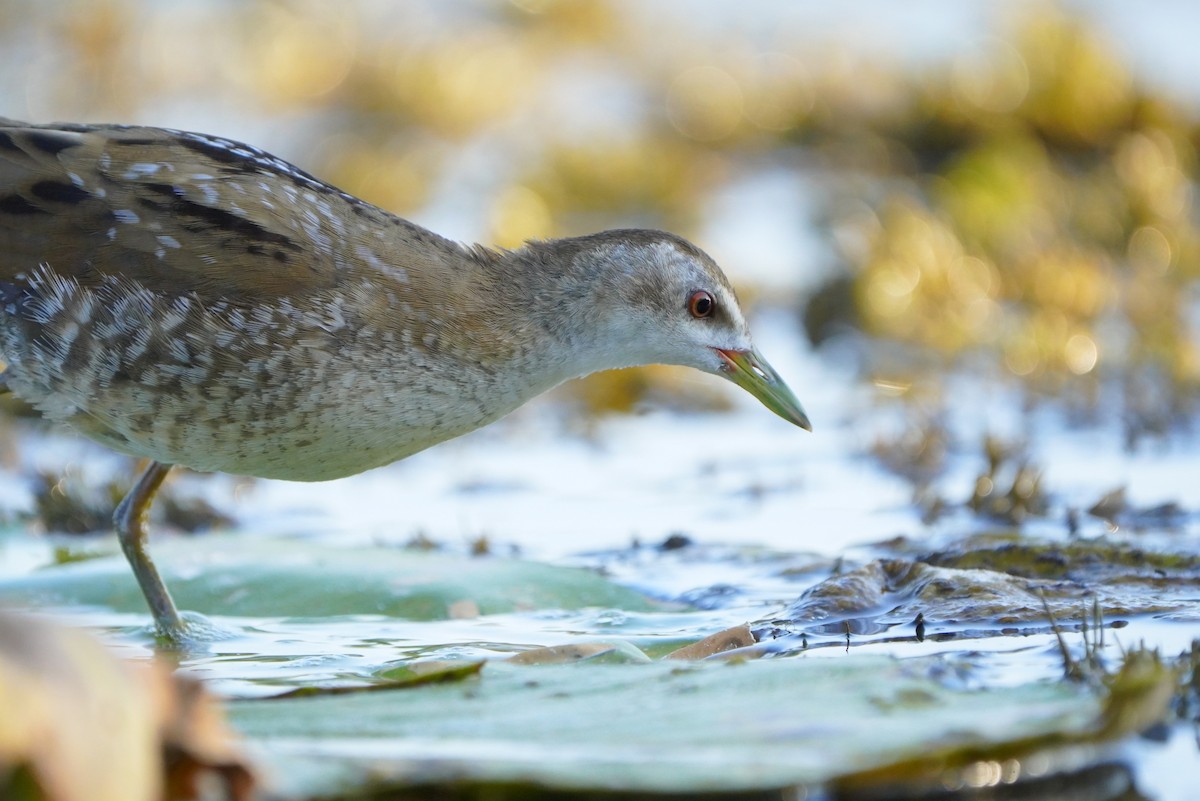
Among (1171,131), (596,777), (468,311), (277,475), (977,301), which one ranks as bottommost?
(596,777)

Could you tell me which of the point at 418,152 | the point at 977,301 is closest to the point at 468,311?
the point at 977,301

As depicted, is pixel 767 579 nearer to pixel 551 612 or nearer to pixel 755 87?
pixel 551 612

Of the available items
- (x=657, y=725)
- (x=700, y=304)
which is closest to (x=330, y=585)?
(x=700, y=304)

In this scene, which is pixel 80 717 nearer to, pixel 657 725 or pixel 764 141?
pixel 657 725

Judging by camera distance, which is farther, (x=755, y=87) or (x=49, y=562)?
(x=755, y=87)

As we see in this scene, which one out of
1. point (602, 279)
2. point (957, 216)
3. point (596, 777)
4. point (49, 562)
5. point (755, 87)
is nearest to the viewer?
point (596, 777)
